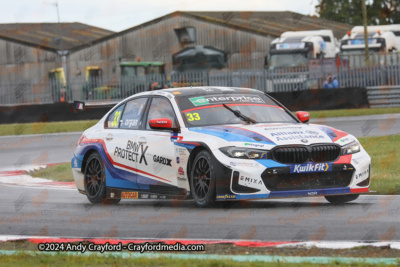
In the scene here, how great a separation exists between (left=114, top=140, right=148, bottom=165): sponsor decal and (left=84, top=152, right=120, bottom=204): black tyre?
0.39 metres

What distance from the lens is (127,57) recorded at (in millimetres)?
60906

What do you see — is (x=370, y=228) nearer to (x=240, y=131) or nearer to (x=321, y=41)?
(x=240, y=131)

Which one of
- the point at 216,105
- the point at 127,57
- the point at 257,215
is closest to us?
the point at 257,215

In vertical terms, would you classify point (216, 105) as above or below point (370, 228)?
above

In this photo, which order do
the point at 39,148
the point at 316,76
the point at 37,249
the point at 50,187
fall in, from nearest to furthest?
the point at 37,249 → the point at 50,187 → the point at 39,148 → the point at 316,76

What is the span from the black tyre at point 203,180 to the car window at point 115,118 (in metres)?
2.11

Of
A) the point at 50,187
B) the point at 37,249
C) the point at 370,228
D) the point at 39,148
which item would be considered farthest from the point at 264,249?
the point at 39,148

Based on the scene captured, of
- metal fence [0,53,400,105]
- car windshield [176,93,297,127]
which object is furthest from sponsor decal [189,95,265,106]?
metal fence [0,53,400,105]

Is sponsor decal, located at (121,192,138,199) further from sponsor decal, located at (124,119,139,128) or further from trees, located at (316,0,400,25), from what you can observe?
trees, located at (316,0,400,25)

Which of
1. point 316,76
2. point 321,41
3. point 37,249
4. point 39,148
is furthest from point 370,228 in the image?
point 321,41

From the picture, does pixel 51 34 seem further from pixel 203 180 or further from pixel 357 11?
pixel 203 180

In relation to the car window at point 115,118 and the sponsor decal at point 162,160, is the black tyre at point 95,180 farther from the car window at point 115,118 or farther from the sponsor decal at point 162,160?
the sponsor decal at point 162,160

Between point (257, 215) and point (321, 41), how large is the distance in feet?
100

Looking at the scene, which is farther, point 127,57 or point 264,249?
point 127,57
